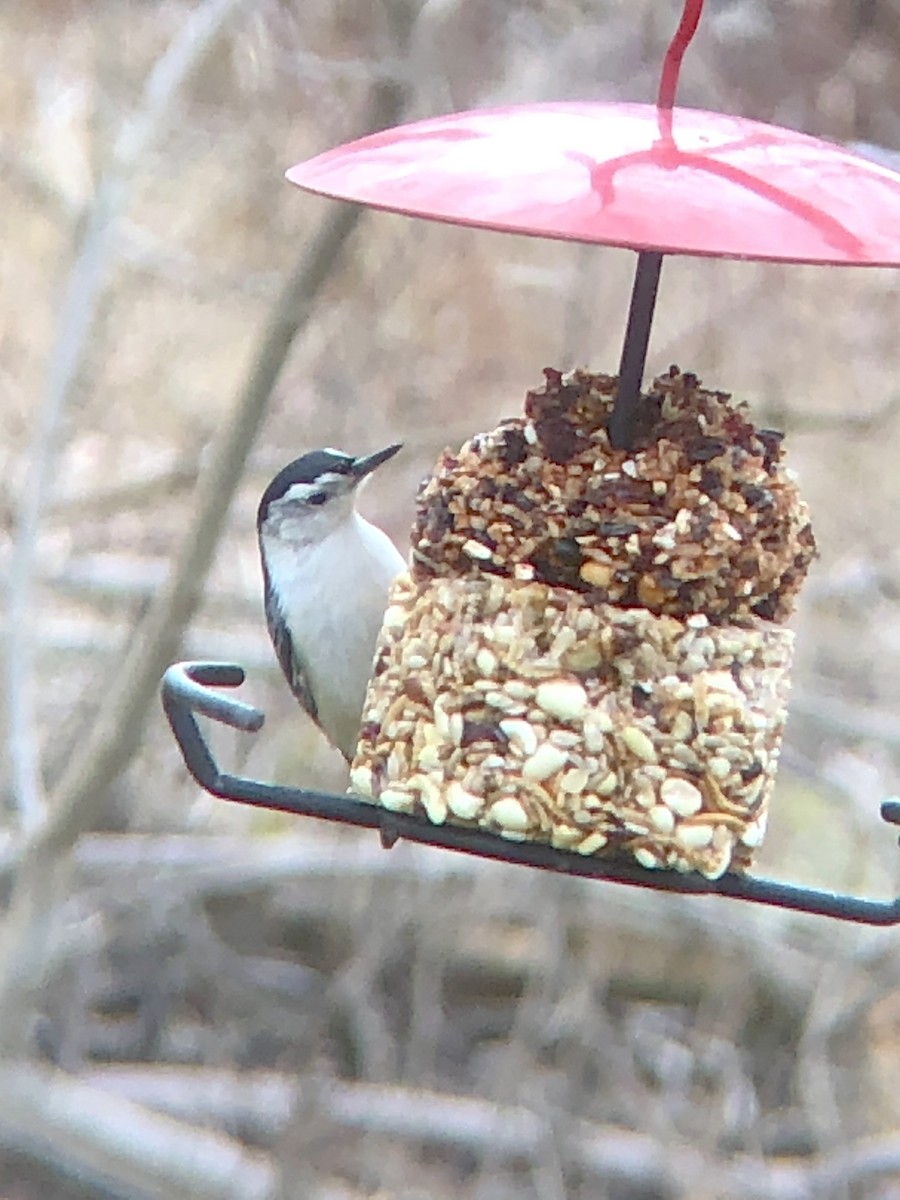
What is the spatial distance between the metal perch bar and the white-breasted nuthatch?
90 centimetres

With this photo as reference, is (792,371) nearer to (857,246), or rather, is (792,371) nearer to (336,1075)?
(336,1075)

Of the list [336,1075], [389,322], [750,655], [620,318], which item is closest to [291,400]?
[389,322]

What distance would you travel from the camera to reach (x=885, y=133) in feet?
Answer: 19.7

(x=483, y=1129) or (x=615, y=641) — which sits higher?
(x=615, y=641)

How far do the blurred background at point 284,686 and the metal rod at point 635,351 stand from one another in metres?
2.61

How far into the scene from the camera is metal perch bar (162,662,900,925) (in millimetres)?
2055

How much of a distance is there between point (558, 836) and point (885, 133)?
4658 mm

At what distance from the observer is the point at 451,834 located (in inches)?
83.0

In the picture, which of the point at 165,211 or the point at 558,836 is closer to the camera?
the point at 558,836

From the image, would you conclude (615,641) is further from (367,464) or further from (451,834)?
(367,464)

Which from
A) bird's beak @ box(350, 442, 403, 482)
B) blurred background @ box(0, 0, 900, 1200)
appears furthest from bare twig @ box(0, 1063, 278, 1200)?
bird's beak @ box(350, 442, 403, 482)

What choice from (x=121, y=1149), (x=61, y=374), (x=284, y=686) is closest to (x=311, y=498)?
(x=61, y=374)

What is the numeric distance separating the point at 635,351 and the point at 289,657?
1.35 meters

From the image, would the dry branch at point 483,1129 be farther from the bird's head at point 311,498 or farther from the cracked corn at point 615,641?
the cracked corn at point 615,641
